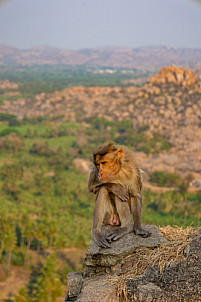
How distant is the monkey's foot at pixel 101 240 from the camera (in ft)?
13.8

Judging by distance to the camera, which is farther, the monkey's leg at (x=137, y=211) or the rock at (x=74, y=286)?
the monkey's leg at (x=137, y=211)

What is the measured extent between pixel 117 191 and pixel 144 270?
98 cm

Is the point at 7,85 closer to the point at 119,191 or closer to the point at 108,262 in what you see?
the point at 119,191

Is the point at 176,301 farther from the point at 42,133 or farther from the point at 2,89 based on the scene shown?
the point at 2,89

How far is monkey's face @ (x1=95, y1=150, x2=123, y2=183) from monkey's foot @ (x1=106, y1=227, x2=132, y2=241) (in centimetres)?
68

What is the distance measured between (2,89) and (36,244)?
76513 millimetres

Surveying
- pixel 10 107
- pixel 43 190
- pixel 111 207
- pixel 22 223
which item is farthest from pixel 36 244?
pixel 10 107

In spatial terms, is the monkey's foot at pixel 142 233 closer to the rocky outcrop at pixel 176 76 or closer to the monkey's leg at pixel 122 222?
the monkey's leg at pixel 122 222

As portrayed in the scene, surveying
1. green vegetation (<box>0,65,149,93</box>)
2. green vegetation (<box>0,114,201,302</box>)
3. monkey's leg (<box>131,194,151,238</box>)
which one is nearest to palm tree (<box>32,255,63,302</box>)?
green vegetation (<box>0,114,201,302</box>)

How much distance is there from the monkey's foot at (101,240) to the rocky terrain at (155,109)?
98.8ft

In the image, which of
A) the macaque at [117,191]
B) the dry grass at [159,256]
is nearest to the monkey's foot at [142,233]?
the macaque at [117,191]

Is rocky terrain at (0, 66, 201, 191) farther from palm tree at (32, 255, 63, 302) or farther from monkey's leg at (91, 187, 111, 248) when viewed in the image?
monkey's leg at (91, 187, 111, 248)

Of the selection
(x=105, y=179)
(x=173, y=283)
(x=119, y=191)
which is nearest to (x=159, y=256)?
(x=173, y=283)

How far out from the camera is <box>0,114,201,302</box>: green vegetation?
21.2 m
